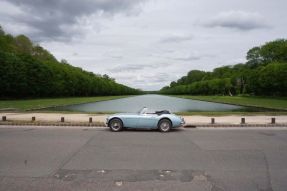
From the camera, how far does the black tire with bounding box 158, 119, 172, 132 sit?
617 inches

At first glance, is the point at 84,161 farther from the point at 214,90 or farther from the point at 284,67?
the point at 214,90

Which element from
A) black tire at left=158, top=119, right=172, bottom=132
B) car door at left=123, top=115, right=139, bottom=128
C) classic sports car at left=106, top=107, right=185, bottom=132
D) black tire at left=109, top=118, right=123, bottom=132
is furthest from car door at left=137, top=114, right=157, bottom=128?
black tire at left=109, top=118, right=123, bottom=132

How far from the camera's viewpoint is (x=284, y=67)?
71250 millimetres

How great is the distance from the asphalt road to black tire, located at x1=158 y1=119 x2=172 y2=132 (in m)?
3.46

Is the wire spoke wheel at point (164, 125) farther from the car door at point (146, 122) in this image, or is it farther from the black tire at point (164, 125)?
the car door at point (146, 122)

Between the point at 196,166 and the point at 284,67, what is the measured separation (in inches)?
2747

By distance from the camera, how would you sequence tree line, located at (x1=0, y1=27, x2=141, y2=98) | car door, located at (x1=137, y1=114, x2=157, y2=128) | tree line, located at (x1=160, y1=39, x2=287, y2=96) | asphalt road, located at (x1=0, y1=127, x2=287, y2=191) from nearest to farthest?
asphalt road, located at (x1=0, y1=127, x2=287, y2=191)
car door, located at (x1=137, y1=114, x2=157, y2=128)
tree line, located at (x1=0, y1=27, x2=141, y2=98)
tree line, located at (x1=160, y1=39, x2=287, y2=96)

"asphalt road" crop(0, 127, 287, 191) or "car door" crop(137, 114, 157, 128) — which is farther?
"car door" crop(137, 114, 157, 128)

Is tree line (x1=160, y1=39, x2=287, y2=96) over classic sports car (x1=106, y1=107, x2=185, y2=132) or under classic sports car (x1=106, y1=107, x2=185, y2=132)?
over

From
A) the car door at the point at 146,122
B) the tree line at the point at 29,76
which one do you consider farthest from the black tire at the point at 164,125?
the tree line at the point at 29,76

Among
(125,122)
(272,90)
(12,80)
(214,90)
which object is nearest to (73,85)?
(12,80)

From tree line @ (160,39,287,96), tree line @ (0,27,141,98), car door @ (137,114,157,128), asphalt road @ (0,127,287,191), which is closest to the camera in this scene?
asphalt road @ (0,127,287,191)

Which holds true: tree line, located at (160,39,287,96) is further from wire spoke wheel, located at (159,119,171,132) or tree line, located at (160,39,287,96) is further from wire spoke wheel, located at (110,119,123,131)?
wire spoke wheel, located at (110,119,123,131)

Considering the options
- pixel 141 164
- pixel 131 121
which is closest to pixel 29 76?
pixel 131 121
